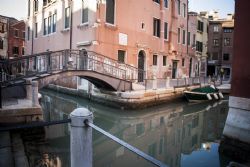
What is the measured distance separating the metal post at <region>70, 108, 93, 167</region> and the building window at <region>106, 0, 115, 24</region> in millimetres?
13459

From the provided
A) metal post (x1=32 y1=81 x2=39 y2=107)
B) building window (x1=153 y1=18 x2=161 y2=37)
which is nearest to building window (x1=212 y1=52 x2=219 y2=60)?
building window (x1=153 y1=18 x2=161 y2=37)

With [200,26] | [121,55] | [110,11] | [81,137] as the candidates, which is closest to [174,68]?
[121,55]

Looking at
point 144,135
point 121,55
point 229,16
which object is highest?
point 229,16

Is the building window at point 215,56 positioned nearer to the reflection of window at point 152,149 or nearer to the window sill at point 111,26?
the window sill at point 111,26

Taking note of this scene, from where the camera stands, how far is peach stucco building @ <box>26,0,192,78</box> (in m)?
15.1

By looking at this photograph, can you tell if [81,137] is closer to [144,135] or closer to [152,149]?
[152,149]

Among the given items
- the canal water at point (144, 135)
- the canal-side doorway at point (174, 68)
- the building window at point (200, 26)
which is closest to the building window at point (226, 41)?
the building window at point (200, 26)

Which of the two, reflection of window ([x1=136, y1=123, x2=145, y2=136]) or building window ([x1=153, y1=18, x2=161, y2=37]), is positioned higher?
building window ([x1=153, y1=18, x2=161, y2=37])

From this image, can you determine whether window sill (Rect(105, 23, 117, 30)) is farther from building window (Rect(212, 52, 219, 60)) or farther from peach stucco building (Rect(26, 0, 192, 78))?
building window (Rect(212, 52, 219, 60))

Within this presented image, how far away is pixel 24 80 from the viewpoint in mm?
9852

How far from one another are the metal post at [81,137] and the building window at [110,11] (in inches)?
530

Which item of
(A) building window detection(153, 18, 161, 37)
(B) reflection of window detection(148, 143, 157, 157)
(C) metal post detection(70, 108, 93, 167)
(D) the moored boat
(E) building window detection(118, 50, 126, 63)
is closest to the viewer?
(C) metal post detection(70, 108, 93, 167)

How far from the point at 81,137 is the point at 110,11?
13.8m

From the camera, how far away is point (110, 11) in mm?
15336
